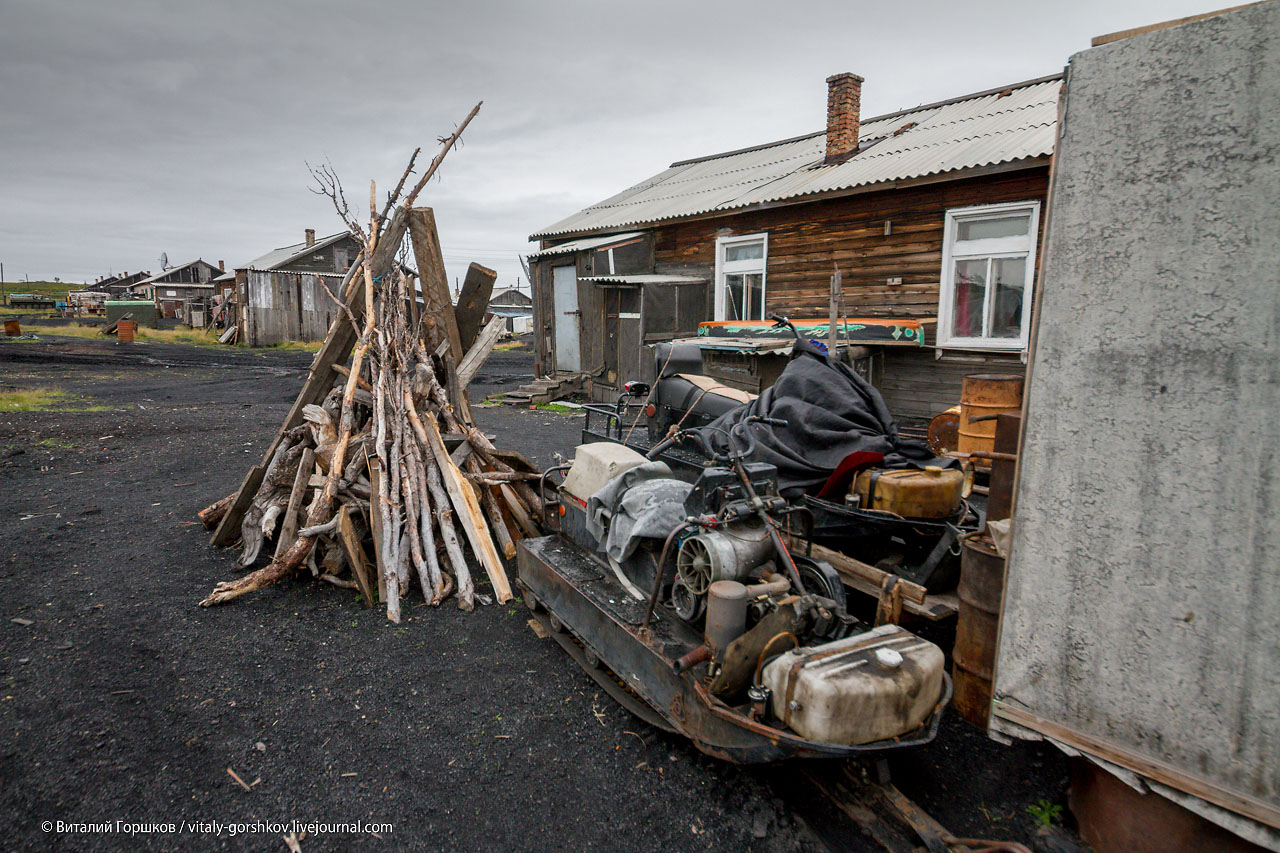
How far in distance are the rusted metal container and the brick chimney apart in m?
7.80

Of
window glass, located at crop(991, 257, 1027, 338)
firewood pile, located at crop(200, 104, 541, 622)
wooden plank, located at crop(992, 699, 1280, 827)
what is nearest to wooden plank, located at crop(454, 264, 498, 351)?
firewood pile, located at crop(200, 104, 541, 622)

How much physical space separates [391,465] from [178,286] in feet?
209

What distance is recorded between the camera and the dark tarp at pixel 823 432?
14.3 feet

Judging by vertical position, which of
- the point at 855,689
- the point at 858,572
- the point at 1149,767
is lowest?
the point at 1149,767

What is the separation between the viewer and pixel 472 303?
6.95 m

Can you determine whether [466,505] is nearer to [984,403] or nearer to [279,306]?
[984,403]

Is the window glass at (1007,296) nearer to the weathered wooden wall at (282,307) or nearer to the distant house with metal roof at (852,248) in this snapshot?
the distant house with metal roof at (852,248)

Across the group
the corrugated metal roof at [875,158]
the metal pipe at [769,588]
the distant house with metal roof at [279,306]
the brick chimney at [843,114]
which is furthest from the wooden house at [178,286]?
the metal pipe at [769,588]

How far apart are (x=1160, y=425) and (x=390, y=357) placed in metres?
5.89

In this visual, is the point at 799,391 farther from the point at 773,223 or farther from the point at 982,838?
the point at 773,223

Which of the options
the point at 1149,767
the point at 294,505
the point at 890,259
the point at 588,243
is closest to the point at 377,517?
the point at 294,505

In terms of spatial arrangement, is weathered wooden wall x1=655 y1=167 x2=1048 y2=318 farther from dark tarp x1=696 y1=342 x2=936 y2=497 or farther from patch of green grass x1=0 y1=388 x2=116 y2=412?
patch of green grass x1=0 y1=388 x2=116 y2=412

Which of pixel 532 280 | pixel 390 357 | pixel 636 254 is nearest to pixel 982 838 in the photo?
pixel 390 357

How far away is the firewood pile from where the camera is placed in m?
5.05
